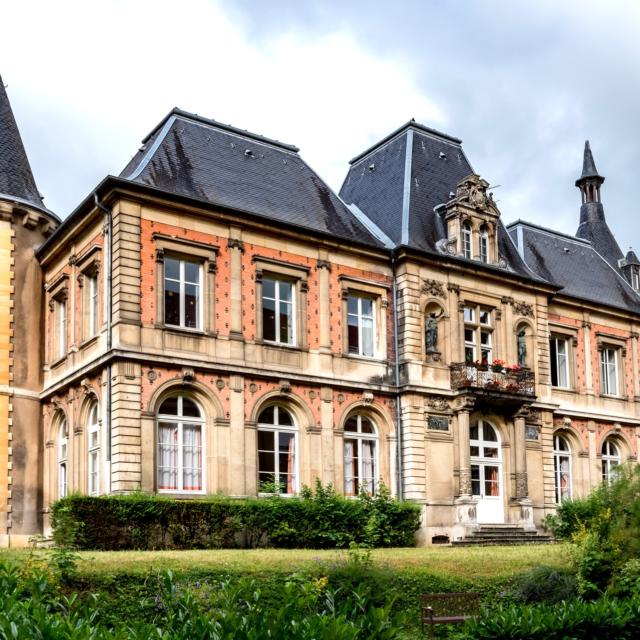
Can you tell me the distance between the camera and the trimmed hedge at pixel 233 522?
838 inches

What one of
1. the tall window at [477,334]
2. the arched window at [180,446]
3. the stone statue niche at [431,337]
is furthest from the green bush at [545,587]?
the tall window at [477,334]

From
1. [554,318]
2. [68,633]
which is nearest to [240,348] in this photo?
[554,318]

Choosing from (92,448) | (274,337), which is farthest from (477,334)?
(92,448)

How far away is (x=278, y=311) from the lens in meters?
27.4

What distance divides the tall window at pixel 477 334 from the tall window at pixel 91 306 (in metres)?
11.6

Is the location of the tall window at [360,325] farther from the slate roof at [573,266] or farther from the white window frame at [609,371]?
the white window frame at [609,371]

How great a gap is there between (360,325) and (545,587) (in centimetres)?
1320

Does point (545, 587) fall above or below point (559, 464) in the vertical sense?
below

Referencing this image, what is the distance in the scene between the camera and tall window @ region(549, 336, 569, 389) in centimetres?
3503

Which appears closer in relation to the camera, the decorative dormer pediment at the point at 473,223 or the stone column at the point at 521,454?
the stone column at the point at 521,454

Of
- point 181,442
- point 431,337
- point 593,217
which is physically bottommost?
point 181,442

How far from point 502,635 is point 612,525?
9929mm

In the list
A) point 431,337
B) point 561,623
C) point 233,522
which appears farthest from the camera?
point 431,337

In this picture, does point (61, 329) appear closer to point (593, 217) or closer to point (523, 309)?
point (523, 309)
